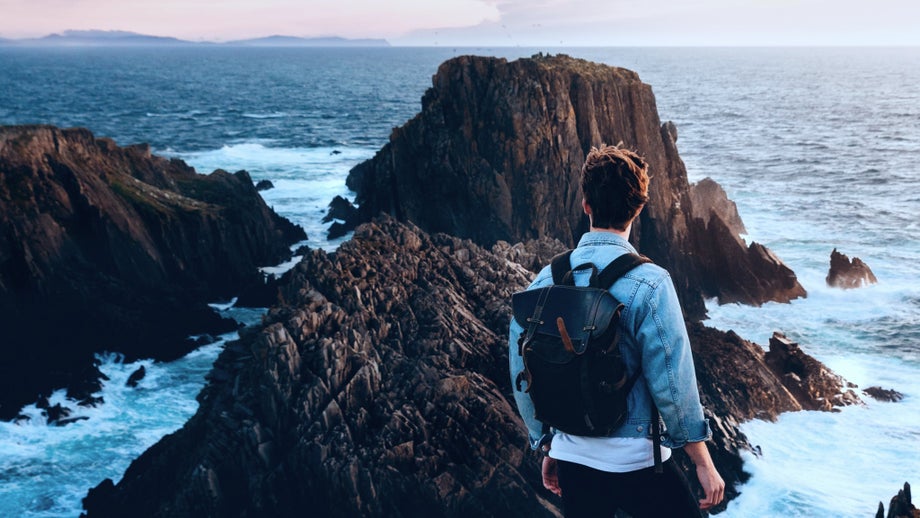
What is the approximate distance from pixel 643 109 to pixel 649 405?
110 ft

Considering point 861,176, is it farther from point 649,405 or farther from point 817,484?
point 649,405

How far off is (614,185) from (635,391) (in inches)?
48.1

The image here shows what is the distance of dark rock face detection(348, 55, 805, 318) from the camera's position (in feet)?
111

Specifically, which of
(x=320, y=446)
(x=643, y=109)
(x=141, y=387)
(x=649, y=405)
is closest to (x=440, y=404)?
(x=320, y=446)

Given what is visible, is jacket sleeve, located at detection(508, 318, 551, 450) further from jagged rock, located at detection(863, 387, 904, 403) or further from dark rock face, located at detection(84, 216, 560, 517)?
jagged rock, located at detection(863, 387, 904, 403)

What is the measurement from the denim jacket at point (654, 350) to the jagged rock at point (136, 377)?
2539 cm

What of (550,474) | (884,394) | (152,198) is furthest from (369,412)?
(152,198)

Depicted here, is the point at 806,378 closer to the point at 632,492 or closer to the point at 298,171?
the point at 632,492

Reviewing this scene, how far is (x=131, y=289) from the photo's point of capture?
31391 millimetres

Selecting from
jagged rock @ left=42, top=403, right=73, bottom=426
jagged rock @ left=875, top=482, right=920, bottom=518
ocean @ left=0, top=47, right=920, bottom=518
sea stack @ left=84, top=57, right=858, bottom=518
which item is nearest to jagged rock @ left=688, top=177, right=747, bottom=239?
ocean @ left=0, top=47, right=920, bottom=518

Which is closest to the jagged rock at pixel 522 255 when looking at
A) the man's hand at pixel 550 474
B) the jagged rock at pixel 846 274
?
the jagged rock at pixel 846 274

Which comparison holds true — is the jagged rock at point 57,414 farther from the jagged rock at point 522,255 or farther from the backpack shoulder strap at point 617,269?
the backpack shoulder strap at point 617,269

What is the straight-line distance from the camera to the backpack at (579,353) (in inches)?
170

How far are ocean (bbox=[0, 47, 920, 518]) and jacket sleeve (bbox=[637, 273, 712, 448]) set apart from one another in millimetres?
14101
